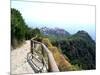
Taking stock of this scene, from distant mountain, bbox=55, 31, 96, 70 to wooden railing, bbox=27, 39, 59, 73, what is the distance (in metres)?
0.16

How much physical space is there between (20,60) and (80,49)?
0.73m

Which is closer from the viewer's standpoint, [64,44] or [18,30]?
[18,30]

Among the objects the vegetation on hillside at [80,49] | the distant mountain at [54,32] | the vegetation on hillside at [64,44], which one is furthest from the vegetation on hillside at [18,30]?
the vegetation on hillside at [80,49]

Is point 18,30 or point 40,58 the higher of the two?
point 18,30

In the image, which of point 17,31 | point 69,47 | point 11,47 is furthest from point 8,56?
point 69,47

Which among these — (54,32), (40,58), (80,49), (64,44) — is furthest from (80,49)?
(40,58)

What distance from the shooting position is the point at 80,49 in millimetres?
2553

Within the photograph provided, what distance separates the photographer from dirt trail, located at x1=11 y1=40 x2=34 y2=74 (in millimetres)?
2242

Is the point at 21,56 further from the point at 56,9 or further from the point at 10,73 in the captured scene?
the point at 56,9

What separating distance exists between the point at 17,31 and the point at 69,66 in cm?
72

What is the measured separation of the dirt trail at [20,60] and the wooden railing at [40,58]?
0.04 metres

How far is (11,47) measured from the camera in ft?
7.34

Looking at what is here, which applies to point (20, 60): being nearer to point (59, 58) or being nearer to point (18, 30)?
point (18, 30)

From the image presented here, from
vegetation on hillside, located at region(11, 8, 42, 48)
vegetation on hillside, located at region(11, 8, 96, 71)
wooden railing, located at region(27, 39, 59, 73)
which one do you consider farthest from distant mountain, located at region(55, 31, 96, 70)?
vegetation on hillside, located at region(11, 8, 42, 48)
